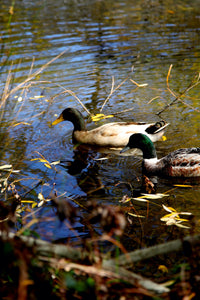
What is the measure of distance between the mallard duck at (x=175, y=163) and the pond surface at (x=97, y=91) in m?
0.20

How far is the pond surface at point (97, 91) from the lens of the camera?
537 cm

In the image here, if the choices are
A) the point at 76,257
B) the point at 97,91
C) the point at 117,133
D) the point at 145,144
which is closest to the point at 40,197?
the point at 145,144

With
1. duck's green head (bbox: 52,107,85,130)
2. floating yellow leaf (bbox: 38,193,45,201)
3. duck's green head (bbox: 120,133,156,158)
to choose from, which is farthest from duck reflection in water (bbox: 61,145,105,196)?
duck's green head (bbox: 120,133,156,158)

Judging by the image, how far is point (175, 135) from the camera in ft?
25.0

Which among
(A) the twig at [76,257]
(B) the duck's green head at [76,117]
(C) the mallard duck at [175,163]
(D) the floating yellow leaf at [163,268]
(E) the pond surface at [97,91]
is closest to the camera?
(A) the twig at [76,257]

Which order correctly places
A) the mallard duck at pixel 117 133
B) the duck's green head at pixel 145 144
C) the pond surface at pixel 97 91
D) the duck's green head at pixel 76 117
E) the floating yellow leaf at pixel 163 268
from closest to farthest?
the floating yellow leaf at pixel 163 268, the pond surface at pixel 97 91, the duck's green head at pixel 145 144, the mallard duck at pixel 117 133, the duck's green head at pixel 76 117

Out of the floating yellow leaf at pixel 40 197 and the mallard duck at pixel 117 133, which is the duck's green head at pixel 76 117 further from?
the floating yellow leaf at pixel 40 197

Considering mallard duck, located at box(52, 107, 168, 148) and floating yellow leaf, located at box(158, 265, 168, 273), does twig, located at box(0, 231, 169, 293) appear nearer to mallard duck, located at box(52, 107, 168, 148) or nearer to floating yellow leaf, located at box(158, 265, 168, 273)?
floating yellow leaf, located at box(158, 265, 168, 273)

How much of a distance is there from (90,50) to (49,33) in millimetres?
2761

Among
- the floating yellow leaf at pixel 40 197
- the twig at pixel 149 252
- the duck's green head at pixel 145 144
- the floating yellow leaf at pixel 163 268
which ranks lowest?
the duck's green head at pixel 145 144

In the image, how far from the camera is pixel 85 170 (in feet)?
21.9

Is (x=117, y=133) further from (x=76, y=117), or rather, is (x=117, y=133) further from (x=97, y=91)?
(x=97, y=91)

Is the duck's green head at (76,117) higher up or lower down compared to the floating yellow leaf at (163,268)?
lower down

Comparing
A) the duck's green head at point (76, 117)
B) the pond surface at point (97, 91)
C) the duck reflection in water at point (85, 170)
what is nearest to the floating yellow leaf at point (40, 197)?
the pond surface at point (97, 91)
